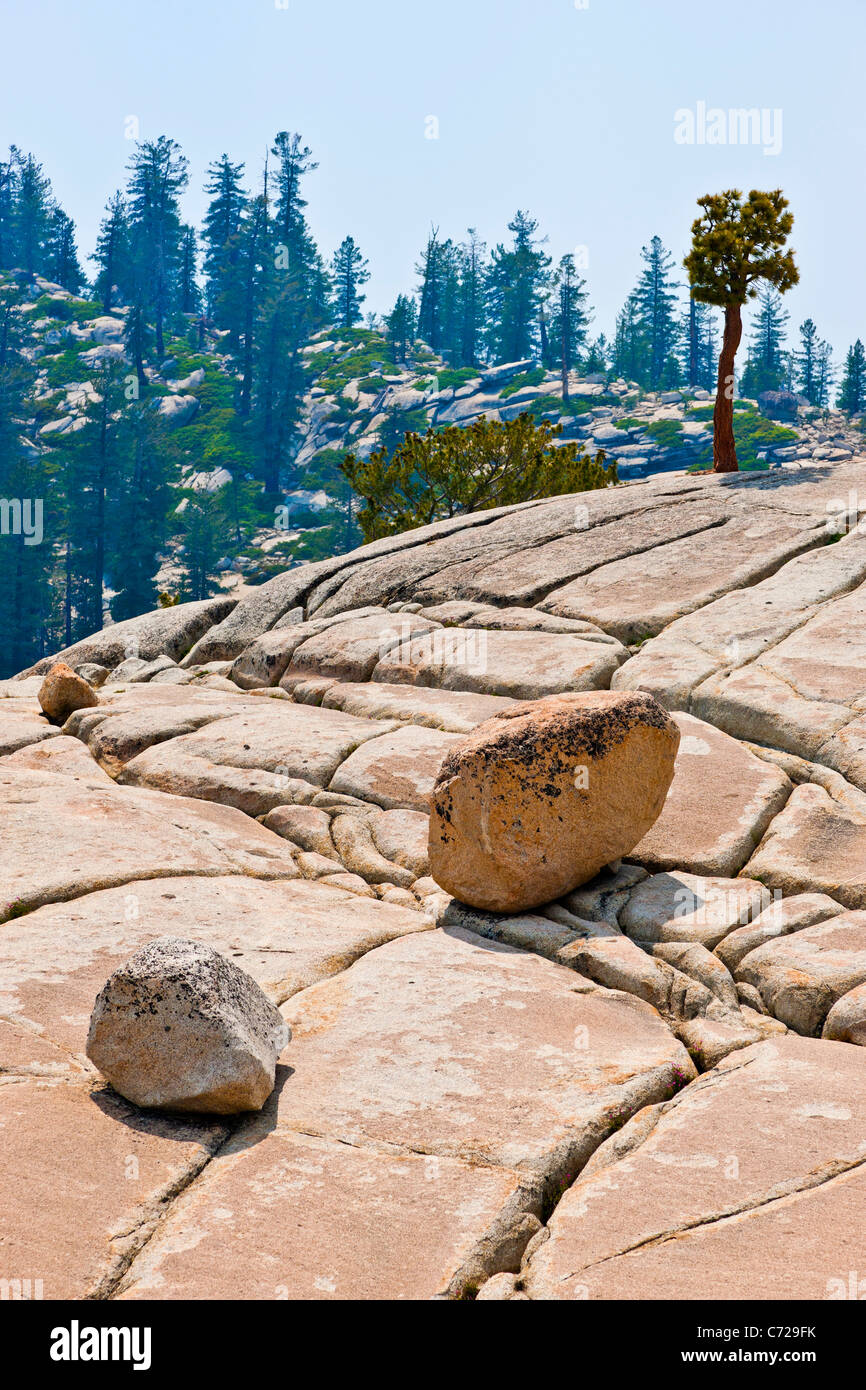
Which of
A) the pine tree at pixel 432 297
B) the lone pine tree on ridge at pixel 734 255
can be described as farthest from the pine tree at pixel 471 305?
the lone pine tree on ridge at pixel 734 255

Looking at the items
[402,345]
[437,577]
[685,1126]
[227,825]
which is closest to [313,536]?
[402,345]

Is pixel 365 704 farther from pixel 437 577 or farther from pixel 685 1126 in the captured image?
pixel 685 1126

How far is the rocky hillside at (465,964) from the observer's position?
475cm

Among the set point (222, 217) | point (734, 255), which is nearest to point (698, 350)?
point (222, 217)

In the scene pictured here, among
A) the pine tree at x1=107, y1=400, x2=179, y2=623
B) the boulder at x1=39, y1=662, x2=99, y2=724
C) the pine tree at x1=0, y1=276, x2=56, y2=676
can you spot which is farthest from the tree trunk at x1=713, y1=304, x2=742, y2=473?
the pine tree at x1=107, y1=400, x2=179, y2=623

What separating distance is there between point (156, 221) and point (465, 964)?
141 meters

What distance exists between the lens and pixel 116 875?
855 cm

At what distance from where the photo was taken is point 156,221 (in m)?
130

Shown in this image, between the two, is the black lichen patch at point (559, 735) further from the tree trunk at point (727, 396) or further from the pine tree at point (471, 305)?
the pine tree at point (471, 305)

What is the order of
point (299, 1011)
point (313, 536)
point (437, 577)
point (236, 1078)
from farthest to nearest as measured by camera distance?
point (313, 536)
point (437, 577)
point (299, 1011)
point (236, 1078)

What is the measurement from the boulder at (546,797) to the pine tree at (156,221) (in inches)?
5071

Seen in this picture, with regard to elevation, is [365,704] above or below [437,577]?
below

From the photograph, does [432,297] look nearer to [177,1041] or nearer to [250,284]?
[250,284]
